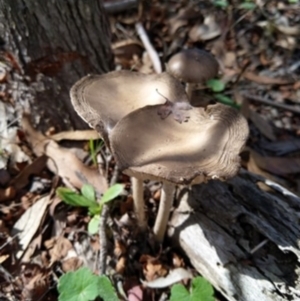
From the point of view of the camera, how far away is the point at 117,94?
2.25 m

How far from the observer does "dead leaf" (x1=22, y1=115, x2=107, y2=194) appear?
2.75 meters

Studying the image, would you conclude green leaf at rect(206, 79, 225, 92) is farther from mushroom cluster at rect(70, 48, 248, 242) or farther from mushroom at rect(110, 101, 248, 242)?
mushroom at rect(110, 101, 248, 242)

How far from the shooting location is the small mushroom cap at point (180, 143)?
181cm

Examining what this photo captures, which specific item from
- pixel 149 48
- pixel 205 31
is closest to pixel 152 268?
pixel 149 48

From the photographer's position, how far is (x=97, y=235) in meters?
2.62

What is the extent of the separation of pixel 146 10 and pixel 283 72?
142cm

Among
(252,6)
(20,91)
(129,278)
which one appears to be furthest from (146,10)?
(129,278)

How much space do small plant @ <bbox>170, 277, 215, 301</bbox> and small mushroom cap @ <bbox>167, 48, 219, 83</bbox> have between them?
1.24 metres

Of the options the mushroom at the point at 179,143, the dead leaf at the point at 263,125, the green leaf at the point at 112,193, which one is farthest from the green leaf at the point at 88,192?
the dead leaf at the point at 263,125

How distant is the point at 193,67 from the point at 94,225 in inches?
45.6

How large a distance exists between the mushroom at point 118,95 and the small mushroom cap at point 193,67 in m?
0.41

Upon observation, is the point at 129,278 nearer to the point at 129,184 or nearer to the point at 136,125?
the point at 129,184

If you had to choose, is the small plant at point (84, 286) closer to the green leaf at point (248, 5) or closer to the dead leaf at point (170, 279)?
the dead leaf at point (170, 279)

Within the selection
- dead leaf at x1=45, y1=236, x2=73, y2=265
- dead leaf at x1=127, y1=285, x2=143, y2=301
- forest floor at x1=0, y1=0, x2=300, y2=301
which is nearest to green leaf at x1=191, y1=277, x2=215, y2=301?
forest floor at x1=0, y1=0, x2=300, y2=301
